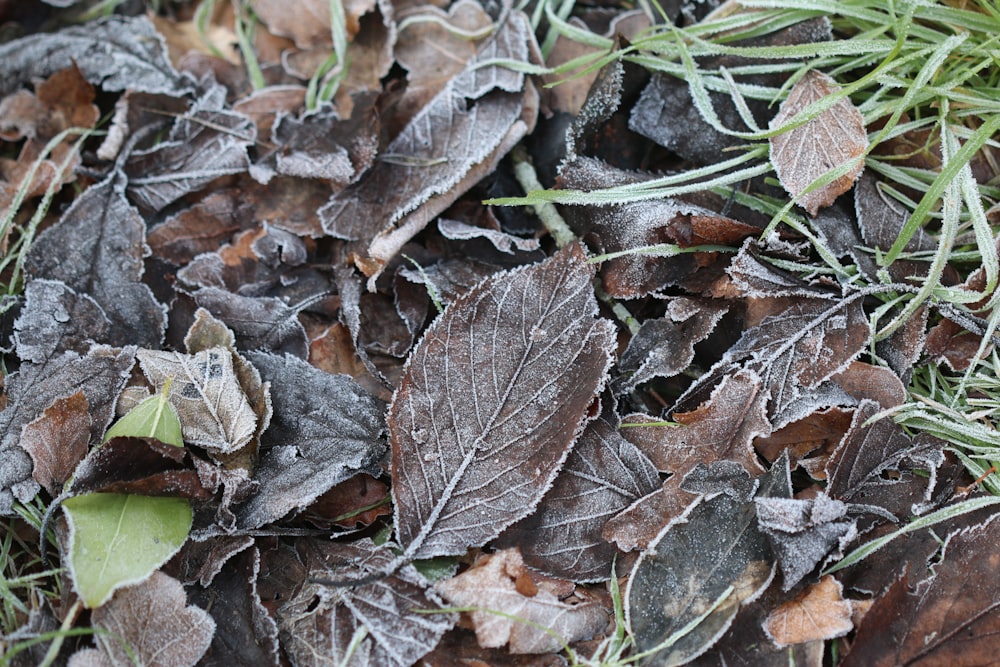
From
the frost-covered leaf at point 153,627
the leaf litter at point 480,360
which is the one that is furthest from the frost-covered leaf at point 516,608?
the frost-covered leaf at point 153,627

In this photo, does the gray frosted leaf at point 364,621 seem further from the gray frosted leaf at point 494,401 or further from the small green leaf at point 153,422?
the small green leaf at point 153,422

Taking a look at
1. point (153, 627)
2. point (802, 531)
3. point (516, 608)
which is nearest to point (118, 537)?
point (153, 627)

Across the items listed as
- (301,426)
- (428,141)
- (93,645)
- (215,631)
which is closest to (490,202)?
(428,141)

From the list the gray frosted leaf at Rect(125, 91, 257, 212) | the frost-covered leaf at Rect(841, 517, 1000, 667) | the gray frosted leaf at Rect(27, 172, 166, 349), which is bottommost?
the frost-covered leaf at Rect(841, 517, 1000, 667)

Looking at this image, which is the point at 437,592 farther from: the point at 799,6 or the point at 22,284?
the point at 799,6

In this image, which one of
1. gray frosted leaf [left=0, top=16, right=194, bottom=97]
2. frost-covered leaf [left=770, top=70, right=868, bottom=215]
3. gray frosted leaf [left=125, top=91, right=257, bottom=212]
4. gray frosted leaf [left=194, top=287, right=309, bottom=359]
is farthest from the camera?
gray frosted leaf [left=0, top=16, right=194, bottom=97]

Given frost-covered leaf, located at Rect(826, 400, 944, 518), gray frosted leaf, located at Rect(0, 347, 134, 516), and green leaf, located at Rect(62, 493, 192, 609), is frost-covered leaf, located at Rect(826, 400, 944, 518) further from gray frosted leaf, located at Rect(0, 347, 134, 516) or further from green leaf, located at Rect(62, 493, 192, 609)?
gray frosted leaf, located at Rect(0, 347, 134, 516)

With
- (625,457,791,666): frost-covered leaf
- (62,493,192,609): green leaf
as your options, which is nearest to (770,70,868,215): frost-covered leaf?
(625,457,791,666): frost-covered leaf

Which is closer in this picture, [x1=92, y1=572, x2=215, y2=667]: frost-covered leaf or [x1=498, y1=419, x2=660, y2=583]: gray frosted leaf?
[x1=92, y1=572, x2=215, y2=667]: frost-covered leaf
